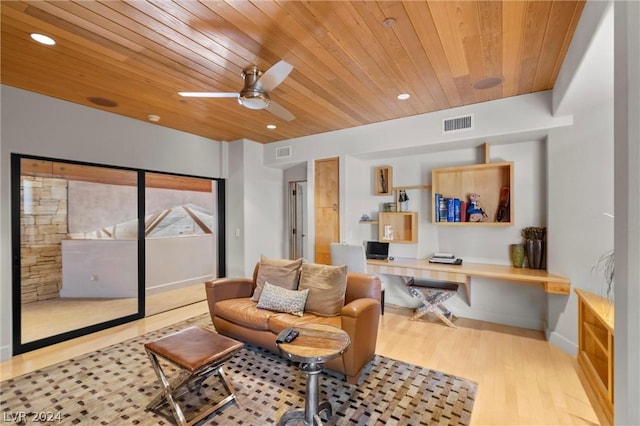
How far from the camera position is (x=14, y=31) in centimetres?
202

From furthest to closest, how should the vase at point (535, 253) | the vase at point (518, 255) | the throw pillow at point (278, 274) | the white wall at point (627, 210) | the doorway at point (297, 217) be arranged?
the doorway at point (297, 217) → the vase at point (518, 255) → the vase at point (535, 253) → the throw pillow at point (278, 274) → the white wall at point (627, 210)

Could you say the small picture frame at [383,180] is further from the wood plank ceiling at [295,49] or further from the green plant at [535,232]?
the green plant at [535,232]

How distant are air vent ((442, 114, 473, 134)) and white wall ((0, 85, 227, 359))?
3.76m

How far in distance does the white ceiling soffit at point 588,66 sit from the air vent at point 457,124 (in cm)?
79

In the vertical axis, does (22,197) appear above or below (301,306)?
above

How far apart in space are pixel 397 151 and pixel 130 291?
13.9 ft

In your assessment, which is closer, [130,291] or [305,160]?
[130,291]

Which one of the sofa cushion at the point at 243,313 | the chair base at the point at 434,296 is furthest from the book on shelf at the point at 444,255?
the sofa cushion at the point at 243,313

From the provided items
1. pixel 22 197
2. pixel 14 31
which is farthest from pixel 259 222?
pixel 14 31

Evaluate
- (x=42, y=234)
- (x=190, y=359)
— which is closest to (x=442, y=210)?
(x=190, y=359)

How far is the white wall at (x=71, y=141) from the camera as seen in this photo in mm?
2832

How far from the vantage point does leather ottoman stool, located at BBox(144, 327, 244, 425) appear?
1895 millimetres

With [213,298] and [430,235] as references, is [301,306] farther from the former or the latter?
[430,235]

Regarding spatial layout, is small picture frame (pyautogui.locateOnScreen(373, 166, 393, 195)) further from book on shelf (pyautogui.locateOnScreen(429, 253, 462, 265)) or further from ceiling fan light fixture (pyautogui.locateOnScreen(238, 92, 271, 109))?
ceiling fan light fixture (pyautogui.locateOnScreen(238, 92, 271, 109))
